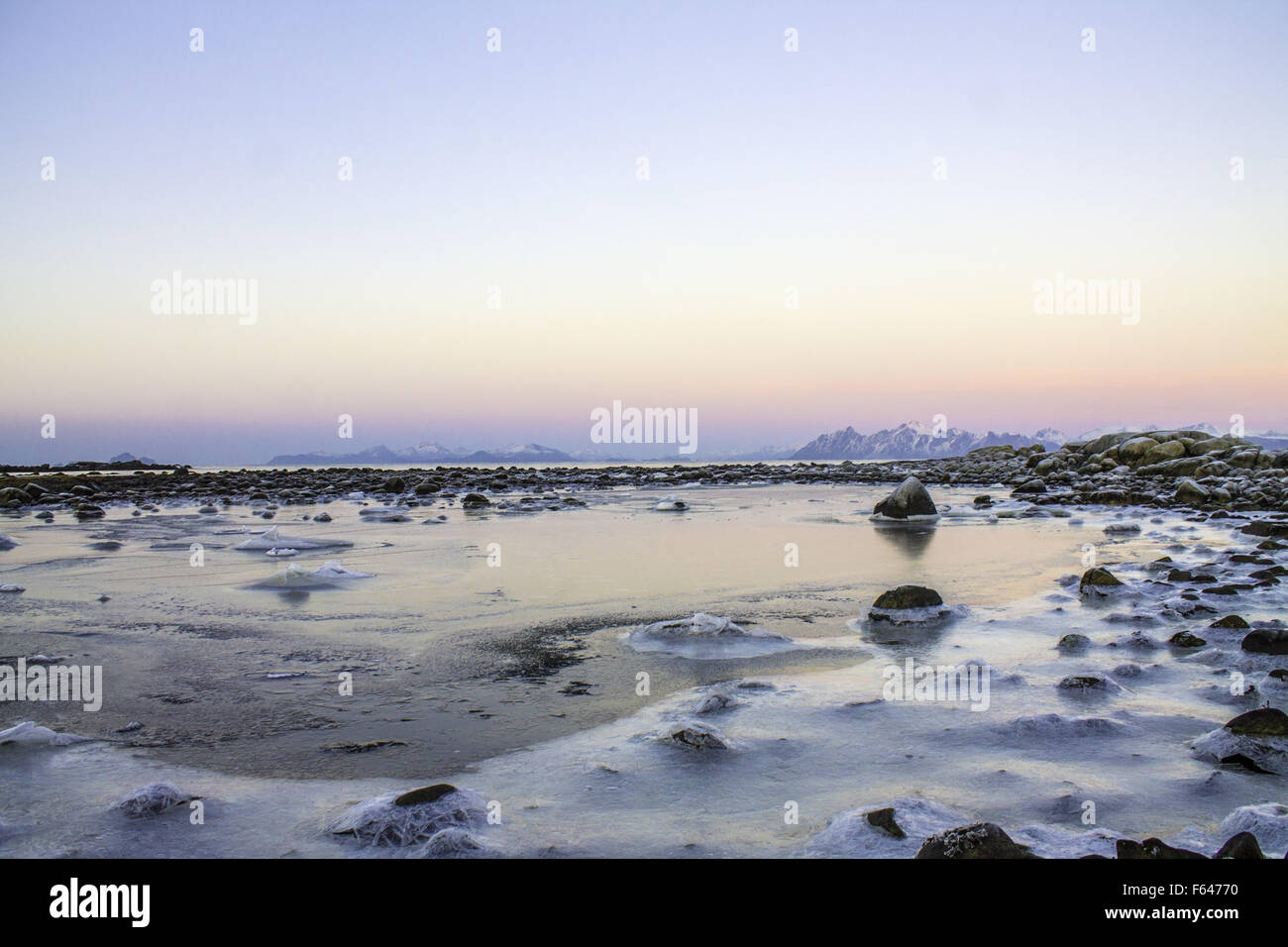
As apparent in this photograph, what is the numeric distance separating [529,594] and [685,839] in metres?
5.20

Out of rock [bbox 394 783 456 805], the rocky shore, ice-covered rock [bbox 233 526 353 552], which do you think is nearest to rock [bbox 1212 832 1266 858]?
rock [bbox 394 783 456 805]

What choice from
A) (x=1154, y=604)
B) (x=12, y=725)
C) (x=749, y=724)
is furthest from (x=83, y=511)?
(x=1154, y=604)

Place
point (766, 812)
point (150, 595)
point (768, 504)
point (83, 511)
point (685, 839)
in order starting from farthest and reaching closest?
point (768, 504)
point (83, 511)
point (150, 595)
point (766, 812)
point (685, 839)

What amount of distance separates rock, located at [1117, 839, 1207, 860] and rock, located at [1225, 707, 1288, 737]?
4.90 feet

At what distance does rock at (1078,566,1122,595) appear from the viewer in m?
7.18

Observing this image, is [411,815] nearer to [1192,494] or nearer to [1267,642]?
[1267,642]

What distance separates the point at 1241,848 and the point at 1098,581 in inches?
222

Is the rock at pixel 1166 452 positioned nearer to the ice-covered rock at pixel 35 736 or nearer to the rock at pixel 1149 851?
the rock at pixel 1149 851

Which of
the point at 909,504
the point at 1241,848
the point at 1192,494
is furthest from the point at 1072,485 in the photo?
the point at 1241,848

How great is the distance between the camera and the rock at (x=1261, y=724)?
3.39 meters

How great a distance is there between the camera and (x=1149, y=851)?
229 cm

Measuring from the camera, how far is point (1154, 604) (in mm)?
6539

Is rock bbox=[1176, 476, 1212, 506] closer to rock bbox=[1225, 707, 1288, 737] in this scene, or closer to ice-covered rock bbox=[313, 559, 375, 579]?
rock bbox=[1225, 707, 1288, 737]
